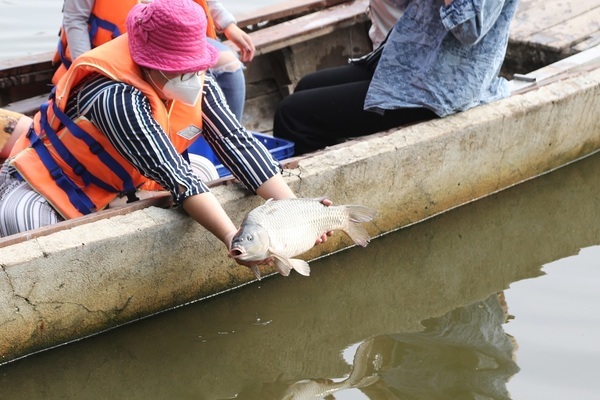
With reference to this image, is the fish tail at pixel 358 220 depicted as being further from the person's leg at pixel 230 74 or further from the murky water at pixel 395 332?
the person's leg at pixel 230 74

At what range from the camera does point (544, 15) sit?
586 centimetres

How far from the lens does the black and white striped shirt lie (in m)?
3.64

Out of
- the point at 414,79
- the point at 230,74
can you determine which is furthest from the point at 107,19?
the point at 414,79

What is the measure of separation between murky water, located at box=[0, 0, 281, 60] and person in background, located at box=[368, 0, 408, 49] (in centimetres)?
341

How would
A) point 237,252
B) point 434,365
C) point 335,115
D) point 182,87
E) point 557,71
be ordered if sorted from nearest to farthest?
point 237,252
point 182,87
point 434,365
point 335,115
point 557,71

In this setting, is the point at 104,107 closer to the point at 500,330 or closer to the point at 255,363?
the point at 255,363

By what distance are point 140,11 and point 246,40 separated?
122 centimetres

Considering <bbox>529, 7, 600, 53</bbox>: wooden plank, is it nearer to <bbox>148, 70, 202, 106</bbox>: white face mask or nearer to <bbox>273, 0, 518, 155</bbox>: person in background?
<bbox>273, 0, 518, 155</bbox>: person in background

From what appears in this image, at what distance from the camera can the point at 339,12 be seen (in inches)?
229

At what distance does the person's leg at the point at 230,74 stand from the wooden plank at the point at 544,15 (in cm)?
168

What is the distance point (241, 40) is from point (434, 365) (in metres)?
1.78

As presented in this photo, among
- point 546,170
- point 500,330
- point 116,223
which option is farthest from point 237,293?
point 546,170

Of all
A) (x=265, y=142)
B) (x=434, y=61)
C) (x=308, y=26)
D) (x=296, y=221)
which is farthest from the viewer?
(x=308, y=26)

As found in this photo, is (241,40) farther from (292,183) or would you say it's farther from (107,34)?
(292,183)
